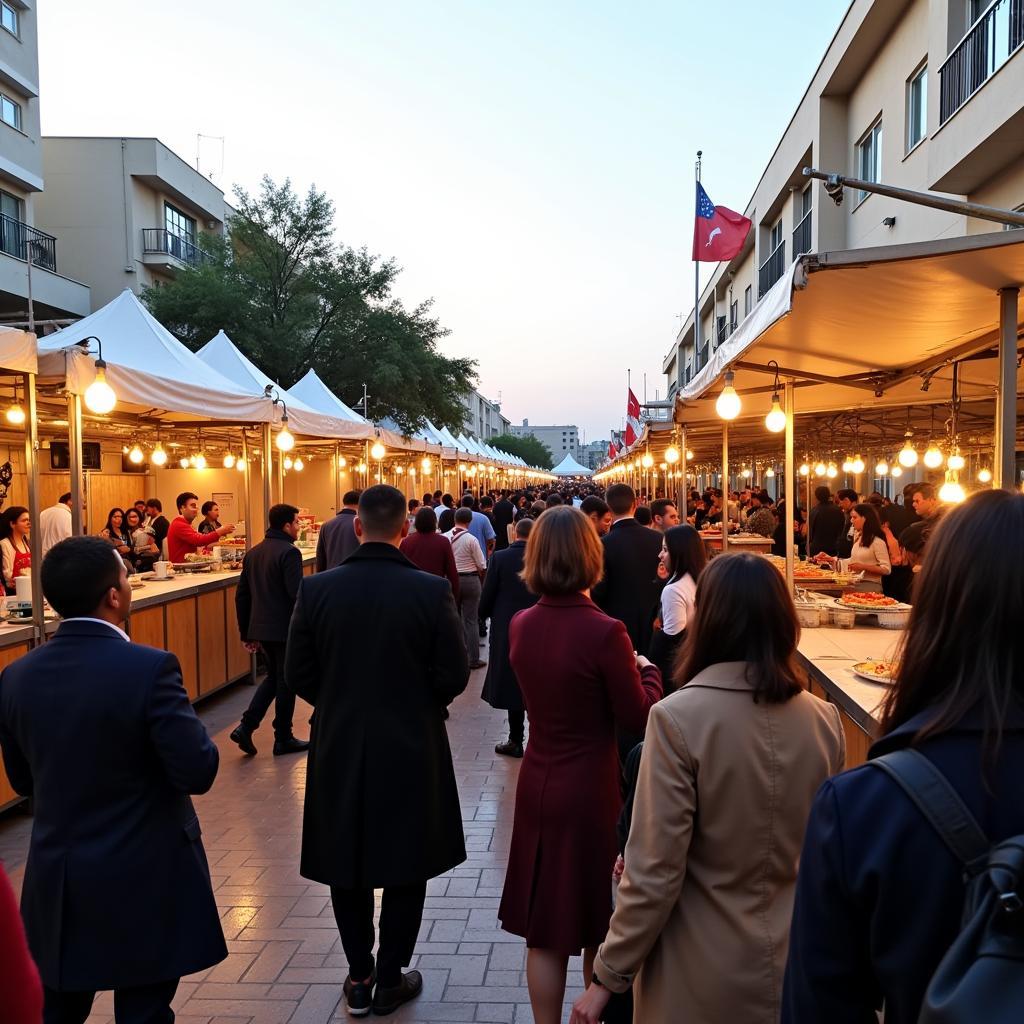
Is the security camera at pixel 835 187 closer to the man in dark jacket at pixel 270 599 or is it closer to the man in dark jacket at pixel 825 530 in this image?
the man in dark jacket at pixel 270 599

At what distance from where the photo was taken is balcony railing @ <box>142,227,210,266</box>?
3144 cm

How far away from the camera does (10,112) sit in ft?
83.2

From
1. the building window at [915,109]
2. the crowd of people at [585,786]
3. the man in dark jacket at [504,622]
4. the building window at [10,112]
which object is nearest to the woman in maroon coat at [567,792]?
the crowd of people at [585,786]

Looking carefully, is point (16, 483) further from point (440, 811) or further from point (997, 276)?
point (997, 276)

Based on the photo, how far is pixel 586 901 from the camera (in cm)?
307

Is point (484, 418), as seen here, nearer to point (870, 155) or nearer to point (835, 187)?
point (870, 155)

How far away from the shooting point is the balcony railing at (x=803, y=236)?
72.2 feet

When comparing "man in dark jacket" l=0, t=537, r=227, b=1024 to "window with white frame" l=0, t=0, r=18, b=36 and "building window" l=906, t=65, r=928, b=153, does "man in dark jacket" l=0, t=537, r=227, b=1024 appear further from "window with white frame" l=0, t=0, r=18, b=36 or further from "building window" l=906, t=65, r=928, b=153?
"window with white frame" l=0, t=0, r=18, b=36

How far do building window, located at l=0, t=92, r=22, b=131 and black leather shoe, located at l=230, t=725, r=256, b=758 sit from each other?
977 inches

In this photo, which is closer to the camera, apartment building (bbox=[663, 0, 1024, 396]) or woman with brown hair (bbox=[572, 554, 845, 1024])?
woman with brown hair (bbox=[572, 554, 845, 1024])

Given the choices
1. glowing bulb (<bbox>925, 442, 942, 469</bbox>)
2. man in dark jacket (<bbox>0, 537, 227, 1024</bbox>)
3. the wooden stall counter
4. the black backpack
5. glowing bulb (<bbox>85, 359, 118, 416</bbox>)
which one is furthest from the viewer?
glowing bulb (<bbox>925, 442, 942, 469</bbox>)

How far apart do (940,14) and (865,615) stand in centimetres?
1111

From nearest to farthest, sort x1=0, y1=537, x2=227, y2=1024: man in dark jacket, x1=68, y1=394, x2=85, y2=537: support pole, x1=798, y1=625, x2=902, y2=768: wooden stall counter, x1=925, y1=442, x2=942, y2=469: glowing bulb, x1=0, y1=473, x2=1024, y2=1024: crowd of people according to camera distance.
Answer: x1=0, y1=473, x2=1024, y2=1024: crowd of people
x1=0, y1=537, x2=227, y2=1024: man in dark jacket
x1=798, y1=625, x2=902, y2=768: wooden stall counter
x1=68, y1=394, x2=85, y2=537: support pole
x1=925, y1=442, x2=942, y2=469: glowing bulb

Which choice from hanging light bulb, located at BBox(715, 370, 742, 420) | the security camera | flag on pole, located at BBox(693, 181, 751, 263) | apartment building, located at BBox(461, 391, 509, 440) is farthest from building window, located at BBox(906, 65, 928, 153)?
apartment building, located at BBox(461, 391, 509, 440)
